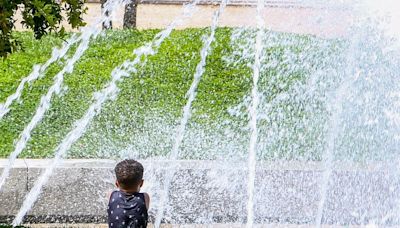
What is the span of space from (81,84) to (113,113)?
3.88 feet

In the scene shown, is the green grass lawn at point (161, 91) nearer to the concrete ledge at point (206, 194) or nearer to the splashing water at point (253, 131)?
the splashing water at point (253, 131)

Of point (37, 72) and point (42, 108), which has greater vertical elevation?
point (37, 72)

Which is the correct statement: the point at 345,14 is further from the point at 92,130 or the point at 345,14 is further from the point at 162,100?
the point at 92,130

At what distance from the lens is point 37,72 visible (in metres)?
10.3

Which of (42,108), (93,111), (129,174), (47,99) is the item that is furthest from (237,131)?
(129,174)

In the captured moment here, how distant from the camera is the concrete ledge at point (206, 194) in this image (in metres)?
6.29

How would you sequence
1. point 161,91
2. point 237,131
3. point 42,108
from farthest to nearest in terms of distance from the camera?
point 161,91
point 42,108
point 237,131

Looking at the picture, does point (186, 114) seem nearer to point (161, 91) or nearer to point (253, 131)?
point (253, 131)

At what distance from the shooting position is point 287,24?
13.8 meters

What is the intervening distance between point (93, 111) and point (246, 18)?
706cm

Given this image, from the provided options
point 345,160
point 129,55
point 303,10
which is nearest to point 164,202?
point 345,160

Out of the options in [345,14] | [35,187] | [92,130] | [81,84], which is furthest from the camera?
[345,14]

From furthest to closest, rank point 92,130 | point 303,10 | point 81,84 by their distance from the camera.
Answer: point 303,10 → point 81,84 → point 92,130

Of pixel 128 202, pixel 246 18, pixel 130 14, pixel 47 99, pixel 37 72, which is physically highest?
pixel 246 18
